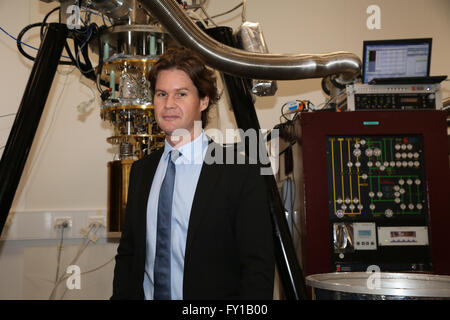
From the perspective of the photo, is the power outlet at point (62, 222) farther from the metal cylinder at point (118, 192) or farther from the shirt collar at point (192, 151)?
the shirt collar at point (192, 151)

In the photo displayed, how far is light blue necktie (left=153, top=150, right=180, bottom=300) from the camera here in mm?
1003

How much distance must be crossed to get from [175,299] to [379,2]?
2626 mm

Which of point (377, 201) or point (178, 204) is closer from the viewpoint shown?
point (178, 204)

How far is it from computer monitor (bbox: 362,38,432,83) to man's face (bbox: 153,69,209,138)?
3.07ft

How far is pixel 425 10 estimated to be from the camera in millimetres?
2910

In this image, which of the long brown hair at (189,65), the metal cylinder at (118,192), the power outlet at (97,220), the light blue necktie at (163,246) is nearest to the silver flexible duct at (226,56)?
the long brown hair at (189,65)

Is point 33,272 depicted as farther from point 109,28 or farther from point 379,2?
point 379,2

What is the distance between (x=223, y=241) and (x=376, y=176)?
3.06 ft

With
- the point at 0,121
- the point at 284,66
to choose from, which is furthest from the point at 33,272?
the point at 284,66

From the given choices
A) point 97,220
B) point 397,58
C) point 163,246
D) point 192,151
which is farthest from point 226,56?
point 97,220

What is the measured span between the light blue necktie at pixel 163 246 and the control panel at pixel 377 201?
853 millimetres

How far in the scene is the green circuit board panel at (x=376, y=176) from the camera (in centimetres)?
170

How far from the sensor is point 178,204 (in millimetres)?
1066

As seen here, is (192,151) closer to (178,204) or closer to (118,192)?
(178,204)
